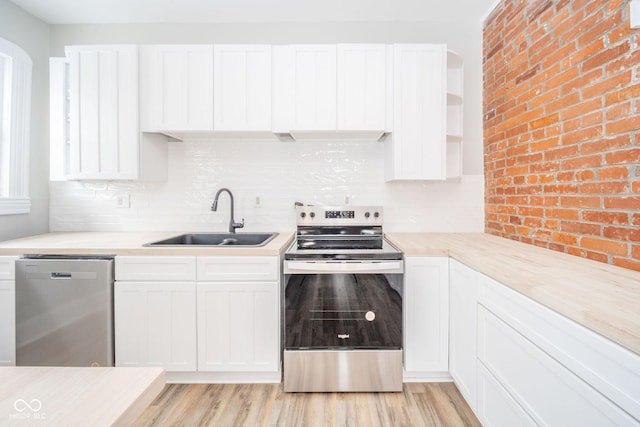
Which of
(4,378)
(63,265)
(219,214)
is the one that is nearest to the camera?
(4,378)

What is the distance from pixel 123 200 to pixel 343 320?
209 centimetres

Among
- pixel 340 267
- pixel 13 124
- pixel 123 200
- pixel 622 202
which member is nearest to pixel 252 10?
pixel 123 200

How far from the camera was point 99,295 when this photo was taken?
6.97ft

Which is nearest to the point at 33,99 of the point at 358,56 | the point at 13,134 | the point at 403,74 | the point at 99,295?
the point at 13,134

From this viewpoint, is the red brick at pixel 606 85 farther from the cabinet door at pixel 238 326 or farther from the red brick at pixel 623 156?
the cabinet door at pixel 238 326

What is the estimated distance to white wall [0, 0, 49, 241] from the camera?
8.52ft

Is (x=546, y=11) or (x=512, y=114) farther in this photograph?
(x=512, y=114)

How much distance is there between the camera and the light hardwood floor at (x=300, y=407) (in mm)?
1881

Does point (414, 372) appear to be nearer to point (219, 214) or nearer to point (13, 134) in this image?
point (219, 214)

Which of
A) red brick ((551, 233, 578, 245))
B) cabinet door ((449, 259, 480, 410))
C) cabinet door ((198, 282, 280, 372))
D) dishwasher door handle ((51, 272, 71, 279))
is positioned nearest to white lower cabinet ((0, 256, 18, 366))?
dishwasher door handle ((51, 272, 71, 279))

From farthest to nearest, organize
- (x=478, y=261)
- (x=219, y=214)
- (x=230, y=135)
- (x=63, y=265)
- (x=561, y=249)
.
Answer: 1. (x=219, y=214)
2. (x=230, y=135)
3. (x=63, y=265)
4. (x=561, y=249)
5. (x=478, y=261)

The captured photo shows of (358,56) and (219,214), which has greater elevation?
(358,56)

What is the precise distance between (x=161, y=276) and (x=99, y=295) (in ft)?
1.25

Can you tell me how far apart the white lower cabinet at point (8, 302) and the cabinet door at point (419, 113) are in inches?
101
